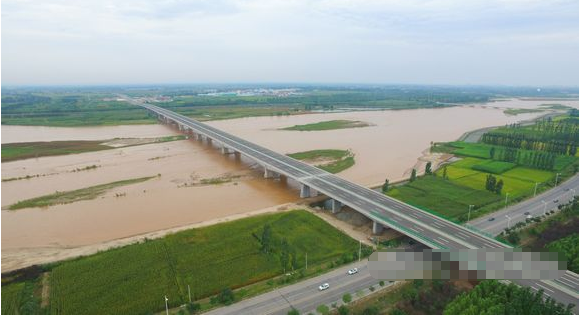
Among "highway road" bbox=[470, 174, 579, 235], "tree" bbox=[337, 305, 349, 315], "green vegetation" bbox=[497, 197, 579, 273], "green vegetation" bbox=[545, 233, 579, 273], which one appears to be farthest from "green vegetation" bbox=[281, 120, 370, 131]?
"tree" bbox=[337, 305, 349, 315]

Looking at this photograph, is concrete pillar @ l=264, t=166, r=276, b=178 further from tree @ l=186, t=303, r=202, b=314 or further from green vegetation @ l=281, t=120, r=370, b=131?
green vegetation @ l=281, t=120, r=370, b=131

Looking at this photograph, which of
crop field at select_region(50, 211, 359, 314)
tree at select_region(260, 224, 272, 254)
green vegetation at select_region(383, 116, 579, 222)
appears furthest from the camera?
green vegetation at select_region(383, 116, 579, 222)

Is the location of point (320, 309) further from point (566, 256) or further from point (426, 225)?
point (566, 256)

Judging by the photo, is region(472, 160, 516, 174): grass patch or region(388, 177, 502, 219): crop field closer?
region(388, 177, 502, 219): crop field

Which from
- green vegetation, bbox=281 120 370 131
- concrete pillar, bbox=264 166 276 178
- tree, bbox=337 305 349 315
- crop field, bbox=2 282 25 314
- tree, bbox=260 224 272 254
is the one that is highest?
green vegetation, bbox=281 120 370 131

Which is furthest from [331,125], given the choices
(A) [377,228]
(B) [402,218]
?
(B) [402,218]

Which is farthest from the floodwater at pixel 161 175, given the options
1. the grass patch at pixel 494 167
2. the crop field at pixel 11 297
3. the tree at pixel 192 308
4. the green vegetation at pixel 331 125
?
the tree at pixel 192 308

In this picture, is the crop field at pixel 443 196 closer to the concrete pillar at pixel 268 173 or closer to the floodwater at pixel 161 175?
the floodwater at pixel 161 175

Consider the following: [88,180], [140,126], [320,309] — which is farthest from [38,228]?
[140,126]
